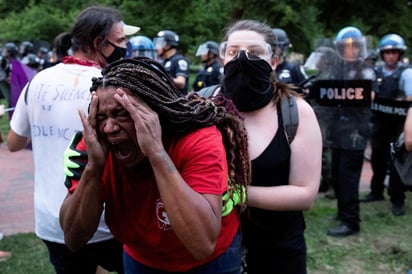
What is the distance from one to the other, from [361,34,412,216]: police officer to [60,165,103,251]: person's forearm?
4.89 metres

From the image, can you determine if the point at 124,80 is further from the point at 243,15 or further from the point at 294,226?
the point at 243,15

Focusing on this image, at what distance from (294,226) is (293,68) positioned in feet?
13.4

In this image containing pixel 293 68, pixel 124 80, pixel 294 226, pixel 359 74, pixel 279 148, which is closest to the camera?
pixel 124 80

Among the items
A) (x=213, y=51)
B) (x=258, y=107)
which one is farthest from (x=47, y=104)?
(x=213, y=51)

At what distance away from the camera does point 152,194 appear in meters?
1.66

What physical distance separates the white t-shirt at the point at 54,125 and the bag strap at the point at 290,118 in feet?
3.07

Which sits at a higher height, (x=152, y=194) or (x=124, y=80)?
(x=124, y=80)

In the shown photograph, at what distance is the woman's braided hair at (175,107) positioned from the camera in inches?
62.9

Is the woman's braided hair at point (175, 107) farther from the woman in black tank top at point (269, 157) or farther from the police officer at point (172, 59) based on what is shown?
the police officer at point (172, 59)

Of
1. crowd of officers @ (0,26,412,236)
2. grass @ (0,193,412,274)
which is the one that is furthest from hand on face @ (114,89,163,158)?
grass @ (0,193,412,274)

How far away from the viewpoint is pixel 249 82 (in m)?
2.18

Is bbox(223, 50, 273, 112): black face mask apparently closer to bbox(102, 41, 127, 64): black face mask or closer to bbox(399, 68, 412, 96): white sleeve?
bbox(102, 41, 127, 64): black face mask

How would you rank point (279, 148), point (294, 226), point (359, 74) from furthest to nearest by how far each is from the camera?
point (359, 74) < point (294, 226) < point (279, 148)

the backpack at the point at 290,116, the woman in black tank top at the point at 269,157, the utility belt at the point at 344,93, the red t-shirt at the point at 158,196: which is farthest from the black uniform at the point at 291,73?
the red t-shirt at the point at 158,196
